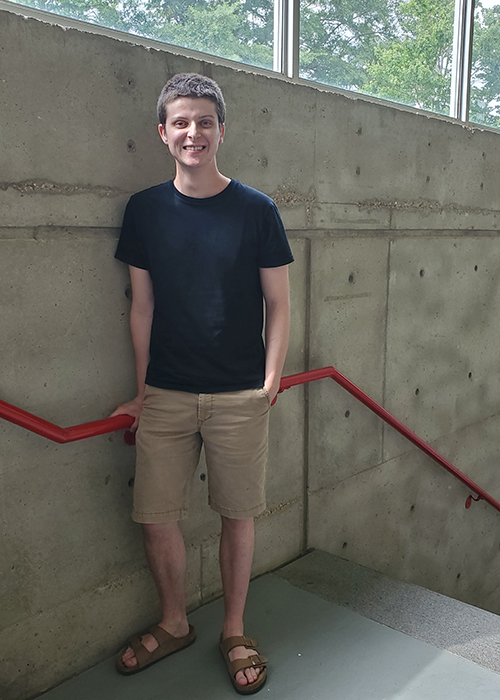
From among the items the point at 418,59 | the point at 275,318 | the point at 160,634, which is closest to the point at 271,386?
the point at 275,318

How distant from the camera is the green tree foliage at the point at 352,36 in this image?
2352 millimetres

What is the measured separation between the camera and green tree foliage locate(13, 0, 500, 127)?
235 centimetres

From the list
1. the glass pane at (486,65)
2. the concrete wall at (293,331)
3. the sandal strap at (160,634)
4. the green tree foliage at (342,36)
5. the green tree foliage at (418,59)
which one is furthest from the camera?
the glass pane at (486,65)

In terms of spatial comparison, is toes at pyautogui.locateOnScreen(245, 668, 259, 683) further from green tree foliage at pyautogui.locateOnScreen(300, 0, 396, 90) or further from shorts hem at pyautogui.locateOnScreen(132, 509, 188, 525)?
green tree foliage at pyautogui.locateOnScreen(300, 0, 396, 90)

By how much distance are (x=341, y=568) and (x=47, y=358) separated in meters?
1.68

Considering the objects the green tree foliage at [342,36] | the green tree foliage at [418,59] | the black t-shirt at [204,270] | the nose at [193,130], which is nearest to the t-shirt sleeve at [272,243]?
the black t-shirt at [204,270]

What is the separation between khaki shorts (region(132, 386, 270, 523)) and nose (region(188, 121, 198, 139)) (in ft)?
2.54

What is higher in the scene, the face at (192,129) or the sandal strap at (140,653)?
the face at (192,129)

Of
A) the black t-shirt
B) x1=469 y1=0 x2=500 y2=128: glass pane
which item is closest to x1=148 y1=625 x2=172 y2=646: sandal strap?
the black t-shirt

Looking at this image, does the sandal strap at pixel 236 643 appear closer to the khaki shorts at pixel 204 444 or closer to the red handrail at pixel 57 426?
the khaki shorts at pixel 204 444

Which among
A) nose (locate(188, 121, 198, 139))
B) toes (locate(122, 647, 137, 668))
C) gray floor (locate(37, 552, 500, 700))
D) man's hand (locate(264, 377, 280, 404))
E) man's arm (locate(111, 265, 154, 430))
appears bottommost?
gray floor (locate(37, 552, 500, 700))

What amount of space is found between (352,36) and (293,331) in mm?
1506

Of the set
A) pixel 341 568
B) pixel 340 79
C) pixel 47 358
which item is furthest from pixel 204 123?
pixel 341 568

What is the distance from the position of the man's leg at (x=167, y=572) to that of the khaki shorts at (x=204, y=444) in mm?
70
